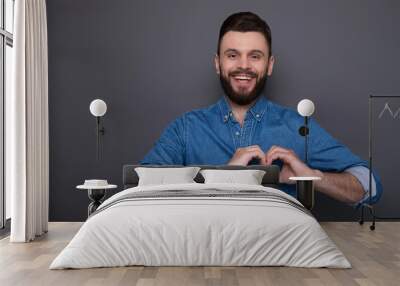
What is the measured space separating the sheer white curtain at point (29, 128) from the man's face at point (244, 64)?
2.20 m

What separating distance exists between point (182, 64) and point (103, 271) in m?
3.67

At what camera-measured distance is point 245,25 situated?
7.34 m

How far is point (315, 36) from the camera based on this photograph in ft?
24.2

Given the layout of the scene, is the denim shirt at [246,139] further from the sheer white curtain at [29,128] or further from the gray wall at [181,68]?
the sheer white curtain at [29,128]

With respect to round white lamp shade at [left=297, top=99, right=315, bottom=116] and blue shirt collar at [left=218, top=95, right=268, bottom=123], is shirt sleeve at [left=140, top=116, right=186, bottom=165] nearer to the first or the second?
blue shirt collar at [left=218, top=95, right=268, bottom=123]

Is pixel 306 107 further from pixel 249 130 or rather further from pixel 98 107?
pixel 98 107

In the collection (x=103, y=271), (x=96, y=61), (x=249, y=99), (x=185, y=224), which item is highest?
(x=96, y=61)

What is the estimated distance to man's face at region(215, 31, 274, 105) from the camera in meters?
7.30

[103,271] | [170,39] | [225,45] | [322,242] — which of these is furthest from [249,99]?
[103,271]

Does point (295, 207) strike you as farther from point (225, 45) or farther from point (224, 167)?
point (225, 45)

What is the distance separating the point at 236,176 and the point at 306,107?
1290mm

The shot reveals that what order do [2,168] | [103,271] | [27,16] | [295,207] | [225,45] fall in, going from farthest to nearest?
[225,45] < [2,168] < [27,16] < [295,207] < [103,271]

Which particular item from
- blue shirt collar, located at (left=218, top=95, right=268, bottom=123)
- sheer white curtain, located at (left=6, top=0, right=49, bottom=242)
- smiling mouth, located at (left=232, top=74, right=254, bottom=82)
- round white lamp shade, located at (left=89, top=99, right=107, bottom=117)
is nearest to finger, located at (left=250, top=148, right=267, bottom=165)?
blue shirt collar, located at (left=218, top=95, right=268, bottom=123)

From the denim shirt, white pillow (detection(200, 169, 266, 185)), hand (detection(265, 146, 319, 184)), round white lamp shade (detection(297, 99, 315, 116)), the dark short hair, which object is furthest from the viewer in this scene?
the dark short hair
